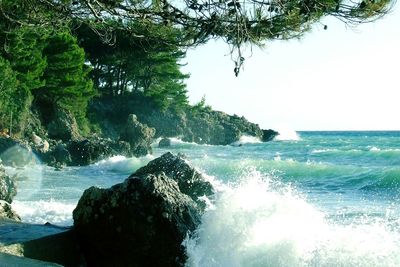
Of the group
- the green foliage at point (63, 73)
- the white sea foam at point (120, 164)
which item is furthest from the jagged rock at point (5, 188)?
the green foliage at point (63, 73)

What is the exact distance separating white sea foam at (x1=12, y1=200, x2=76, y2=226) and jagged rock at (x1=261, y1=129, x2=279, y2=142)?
50761 millimetres

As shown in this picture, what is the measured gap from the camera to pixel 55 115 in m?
31.8

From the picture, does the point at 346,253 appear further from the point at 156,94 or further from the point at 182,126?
the point at 182,126

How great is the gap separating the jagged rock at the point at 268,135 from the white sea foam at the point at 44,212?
5076 cm

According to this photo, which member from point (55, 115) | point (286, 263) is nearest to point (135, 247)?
point (286, 263)

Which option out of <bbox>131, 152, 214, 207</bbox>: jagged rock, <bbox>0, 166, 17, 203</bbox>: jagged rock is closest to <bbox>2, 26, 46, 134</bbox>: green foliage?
<bbox>0, 166, 17, 203</bbox>: jagged rock

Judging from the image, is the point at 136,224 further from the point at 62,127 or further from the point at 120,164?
the point at 62,127

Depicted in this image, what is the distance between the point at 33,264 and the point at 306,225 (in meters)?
3.08

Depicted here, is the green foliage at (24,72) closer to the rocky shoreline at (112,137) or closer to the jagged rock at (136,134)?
the rocky shoreline at (112,137)

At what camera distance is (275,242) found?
654 centimetres

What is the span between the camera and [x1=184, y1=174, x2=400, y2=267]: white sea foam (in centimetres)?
629

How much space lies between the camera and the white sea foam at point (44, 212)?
10508 millimetres

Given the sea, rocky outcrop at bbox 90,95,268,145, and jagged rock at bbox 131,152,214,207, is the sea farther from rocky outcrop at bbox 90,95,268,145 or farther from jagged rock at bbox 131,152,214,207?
rocky outcrop at bbox 90,95,268,145

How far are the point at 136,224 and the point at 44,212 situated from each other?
551cm
